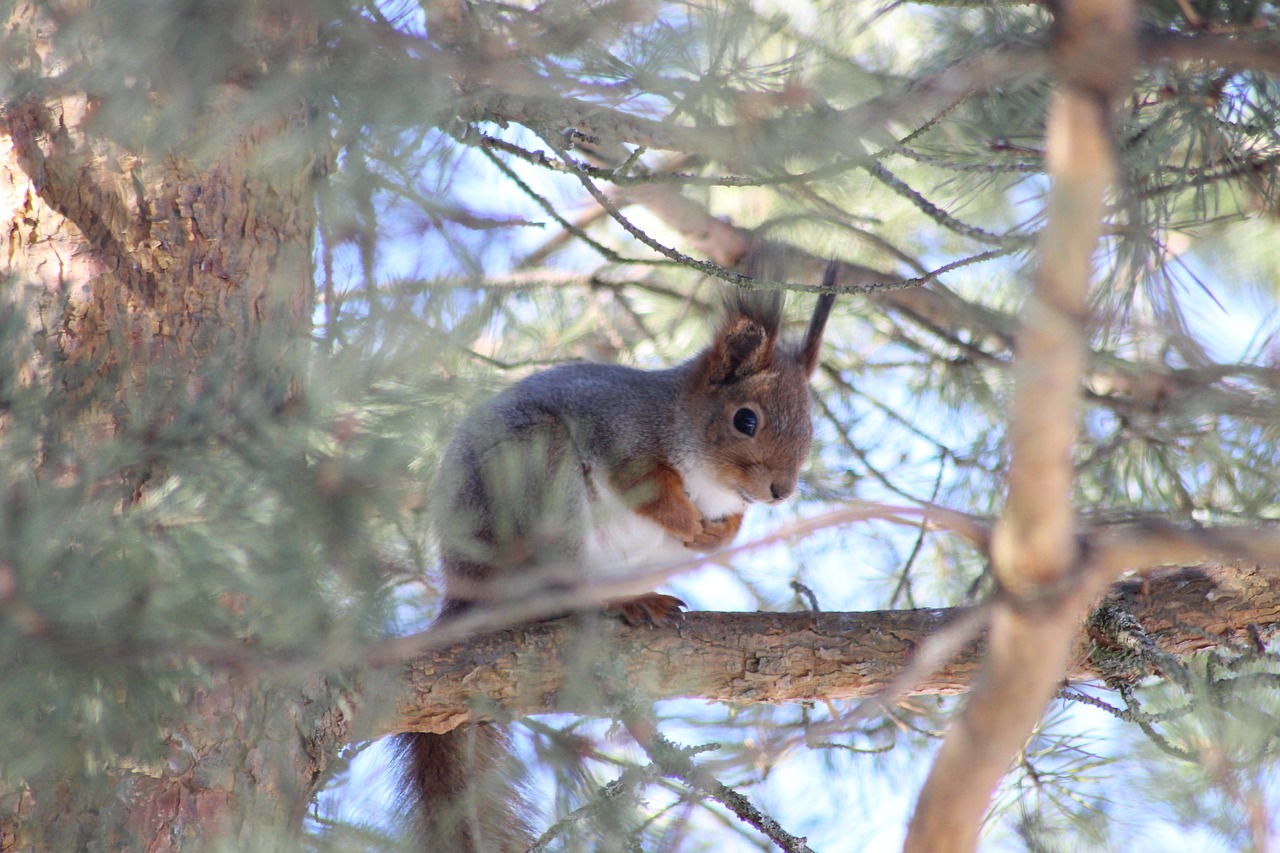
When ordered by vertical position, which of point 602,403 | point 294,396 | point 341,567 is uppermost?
point 602,403

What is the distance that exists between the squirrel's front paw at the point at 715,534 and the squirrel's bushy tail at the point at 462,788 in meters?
0.65

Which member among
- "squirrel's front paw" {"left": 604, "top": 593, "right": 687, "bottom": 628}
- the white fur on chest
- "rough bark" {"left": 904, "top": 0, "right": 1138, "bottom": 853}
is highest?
the white fur on chest

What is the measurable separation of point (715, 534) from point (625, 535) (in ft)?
0.85

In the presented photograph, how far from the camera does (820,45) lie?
4.70 ft

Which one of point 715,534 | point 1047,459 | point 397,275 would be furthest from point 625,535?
point 1047,459

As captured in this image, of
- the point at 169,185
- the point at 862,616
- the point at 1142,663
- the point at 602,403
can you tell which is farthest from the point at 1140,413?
the point at 169,185

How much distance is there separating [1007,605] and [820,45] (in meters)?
0.78

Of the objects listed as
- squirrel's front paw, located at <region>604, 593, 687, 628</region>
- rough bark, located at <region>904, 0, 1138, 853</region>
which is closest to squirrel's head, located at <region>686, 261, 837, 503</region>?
squirrel's front paw, located at <region>604, 593, 687, 628</region>

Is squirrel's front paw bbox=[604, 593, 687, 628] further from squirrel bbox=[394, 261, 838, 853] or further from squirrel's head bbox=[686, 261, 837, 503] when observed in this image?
squirrel's head bbox=[686, 261, 837, 503]

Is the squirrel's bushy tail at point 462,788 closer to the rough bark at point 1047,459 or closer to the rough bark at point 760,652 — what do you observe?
the rough bark at point 760,652

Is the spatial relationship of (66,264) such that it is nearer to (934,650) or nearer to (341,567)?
(341,567)

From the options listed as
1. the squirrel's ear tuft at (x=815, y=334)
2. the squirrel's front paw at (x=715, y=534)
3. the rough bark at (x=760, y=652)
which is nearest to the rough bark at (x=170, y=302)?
the rough bark at (x=760, y=652)

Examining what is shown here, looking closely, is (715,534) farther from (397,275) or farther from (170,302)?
(397,275)

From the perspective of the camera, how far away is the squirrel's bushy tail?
2379 mm
